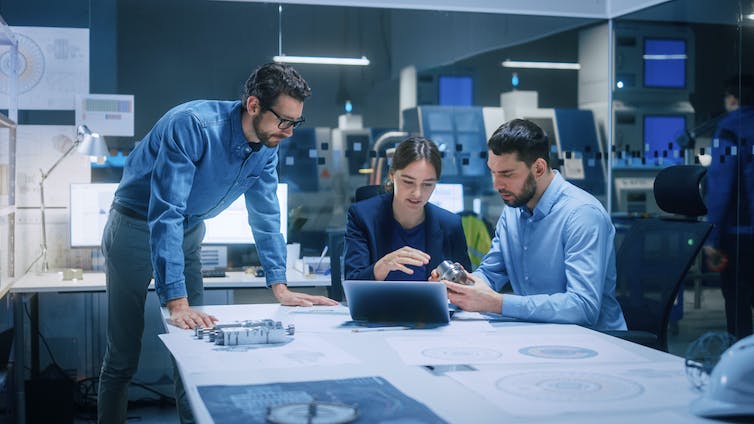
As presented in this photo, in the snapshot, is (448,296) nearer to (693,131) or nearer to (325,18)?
(325,18)

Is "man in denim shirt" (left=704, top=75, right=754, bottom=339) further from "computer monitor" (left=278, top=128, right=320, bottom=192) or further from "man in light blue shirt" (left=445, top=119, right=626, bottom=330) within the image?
"man in light blue shirt" (left=445, top=119, right=626, bottom=330)

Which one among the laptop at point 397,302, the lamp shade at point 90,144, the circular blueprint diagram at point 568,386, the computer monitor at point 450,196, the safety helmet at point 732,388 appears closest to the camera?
the safety helmet at point 732,388

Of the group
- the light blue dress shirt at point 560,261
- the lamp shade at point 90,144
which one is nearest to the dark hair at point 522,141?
the light blue dress shirt at point 560,261

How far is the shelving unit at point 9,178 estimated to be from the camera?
3516mm

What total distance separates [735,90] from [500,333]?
3.52m

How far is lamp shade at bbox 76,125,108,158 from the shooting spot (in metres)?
3.96

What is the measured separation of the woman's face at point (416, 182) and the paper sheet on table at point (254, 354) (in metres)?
0.89

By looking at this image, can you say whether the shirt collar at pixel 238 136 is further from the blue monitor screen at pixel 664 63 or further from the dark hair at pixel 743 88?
the blue monitor screen at pixel 664 63

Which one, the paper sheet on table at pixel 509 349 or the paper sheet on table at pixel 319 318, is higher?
the paper sheet on table at pixel 319 318

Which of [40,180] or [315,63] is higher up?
[315,63]

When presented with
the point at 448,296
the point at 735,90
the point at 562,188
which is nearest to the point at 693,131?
the point at 735,90

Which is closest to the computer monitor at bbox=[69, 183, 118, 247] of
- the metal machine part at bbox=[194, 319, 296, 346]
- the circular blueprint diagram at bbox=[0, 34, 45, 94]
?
the circular blueprint diagram at bbox=[0, 34, 45, 94]

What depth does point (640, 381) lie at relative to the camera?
144 centimetres

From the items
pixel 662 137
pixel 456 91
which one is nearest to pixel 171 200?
pixel 456 91
